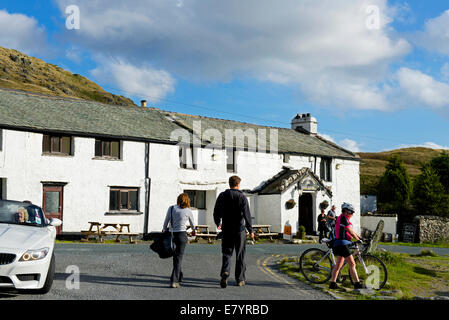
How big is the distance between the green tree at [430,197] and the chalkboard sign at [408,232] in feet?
25.2

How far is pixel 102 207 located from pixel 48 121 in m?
4.96

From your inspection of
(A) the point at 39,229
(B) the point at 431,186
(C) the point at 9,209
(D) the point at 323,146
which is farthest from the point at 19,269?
(B) the point at 431,186

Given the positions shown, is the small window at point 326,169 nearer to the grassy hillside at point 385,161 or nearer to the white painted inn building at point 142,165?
→ the white painted inn building at point 142,165

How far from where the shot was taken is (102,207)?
941 inches

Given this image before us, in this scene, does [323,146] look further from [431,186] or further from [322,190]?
[431,186]

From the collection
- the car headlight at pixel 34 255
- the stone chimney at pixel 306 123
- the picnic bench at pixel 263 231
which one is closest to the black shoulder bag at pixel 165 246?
the car headlight at pixel 34 255

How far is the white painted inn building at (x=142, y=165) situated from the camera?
22.5 m

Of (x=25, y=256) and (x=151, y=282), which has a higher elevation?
(x=25, y=256)

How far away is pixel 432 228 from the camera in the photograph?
32938 mm

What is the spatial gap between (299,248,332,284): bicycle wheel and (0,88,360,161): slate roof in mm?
15887

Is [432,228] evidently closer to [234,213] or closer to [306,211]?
[306,211]

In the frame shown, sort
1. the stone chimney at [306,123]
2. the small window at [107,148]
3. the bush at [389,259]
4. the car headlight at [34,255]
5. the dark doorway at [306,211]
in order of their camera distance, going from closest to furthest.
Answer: the car headlight at [34,255]
the bush at [389,259]
the small window at [107,148]
the dark doorway at [306,211]
the stone chimney at [306,123]

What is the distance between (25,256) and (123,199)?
57.1 ft

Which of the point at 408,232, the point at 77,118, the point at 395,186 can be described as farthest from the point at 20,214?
the point at 395,186
